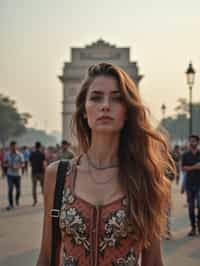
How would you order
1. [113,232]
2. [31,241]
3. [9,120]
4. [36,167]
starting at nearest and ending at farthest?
[113,232] → [31,241] → [36,167] → [9,120]

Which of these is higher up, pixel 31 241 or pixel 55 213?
pixel 55 213

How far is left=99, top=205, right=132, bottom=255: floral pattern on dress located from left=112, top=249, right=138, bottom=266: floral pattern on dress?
0.06m

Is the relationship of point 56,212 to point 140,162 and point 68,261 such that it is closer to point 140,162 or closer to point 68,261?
point 68,261

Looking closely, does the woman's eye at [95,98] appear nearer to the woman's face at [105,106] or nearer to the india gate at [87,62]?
the woman's face at [105,106]

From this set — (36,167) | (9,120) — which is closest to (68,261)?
(36,167)

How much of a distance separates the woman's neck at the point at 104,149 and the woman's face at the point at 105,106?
5 cm

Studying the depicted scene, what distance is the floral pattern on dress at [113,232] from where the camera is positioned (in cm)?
206

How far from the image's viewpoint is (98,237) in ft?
6.79

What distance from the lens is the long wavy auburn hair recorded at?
7.05ft

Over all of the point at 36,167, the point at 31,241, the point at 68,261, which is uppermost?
the point at 68,261

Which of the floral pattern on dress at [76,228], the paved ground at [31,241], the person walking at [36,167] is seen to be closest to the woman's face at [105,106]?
the floral pattern on dress at [76,228]

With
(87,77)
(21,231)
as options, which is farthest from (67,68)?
(87,77)

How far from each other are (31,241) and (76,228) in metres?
6.74

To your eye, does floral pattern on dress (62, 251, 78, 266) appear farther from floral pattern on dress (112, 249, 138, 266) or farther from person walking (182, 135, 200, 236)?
person walking (182, 135, 200, 236)
